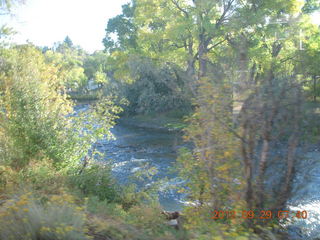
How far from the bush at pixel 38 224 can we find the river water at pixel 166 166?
2.14 meters

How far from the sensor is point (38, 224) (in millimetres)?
3738

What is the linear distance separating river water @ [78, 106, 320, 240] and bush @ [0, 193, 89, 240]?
214 cm

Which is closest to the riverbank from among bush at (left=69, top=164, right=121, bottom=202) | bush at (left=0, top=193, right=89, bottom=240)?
bush at (left=69, top=164, right=121, bottom=202)

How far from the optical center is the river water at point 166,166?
461 centimetres

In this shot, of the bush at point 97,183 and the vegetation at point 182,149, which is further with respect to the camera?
the bush at point 97,183

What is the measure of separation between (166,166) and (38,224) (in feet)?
34.0

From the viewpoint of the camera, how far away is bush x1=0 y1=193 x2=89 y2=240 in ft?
11.6

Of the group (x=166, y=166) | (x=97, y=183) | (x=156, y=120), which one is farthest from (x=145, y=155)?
(x=156, y=120)

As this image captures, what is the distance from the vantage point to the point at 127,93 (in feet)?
99.7

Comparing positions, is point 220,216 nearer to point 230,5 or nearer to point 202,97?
point 202,97
